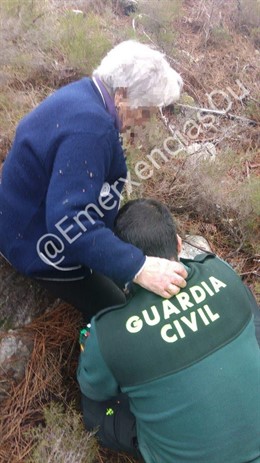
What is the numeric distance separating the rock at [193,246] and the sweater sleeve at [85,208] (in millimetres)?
1151

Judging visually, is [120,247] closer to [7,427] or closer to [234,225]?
[7,427]

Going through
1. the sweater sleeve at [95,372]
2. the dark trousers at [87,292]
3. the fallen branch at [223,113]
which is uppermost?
the sweater sleeve at [95,372]

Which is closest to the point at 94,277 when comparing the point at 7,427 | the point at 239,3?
the point at 7,427

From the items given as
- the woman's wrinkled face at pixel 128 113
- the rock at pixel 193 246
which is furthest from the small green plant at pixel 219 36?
the woman's wrinkled face at pixel 128 113

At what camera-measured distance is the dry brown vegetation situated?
7.02ft

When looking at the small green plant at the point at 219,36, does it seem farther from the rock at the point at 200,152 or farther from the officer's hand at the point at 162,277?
the officer's hand at the point at 162,277

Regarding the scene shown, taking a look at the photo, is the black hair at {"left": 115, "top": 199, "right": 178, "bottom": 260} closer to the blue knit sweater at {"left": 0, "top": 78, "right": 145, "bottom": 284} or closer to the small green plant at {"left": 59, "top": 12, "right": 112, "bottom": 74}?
the blue knit sweater at {"left": 0, "top": 78, "right": 145, "bottom": 284}

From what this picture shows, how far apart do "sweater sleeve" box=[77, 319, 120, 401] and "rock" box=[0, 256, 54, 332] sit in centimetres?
64

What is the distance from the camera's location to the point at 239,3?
5.34m

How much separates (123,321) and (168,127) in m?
2.55

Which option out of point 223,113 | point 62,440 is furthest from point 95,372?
point 223,113

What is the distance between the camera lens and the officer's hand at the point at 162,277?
4.66 ft

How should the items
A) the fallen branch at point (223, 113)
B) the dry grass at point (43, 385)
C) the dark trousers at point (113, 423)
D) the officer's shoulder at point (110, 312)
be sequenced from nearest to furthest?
the officer's shoulder at point (110, 312) < the dark trousers at point (113, 423) < the dry grass at point (43, 385) < the fallen branch at point (223, 113)

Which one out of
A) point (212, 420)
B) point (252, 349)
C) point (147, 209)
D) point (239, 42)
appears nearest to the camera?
point (212, 420)
